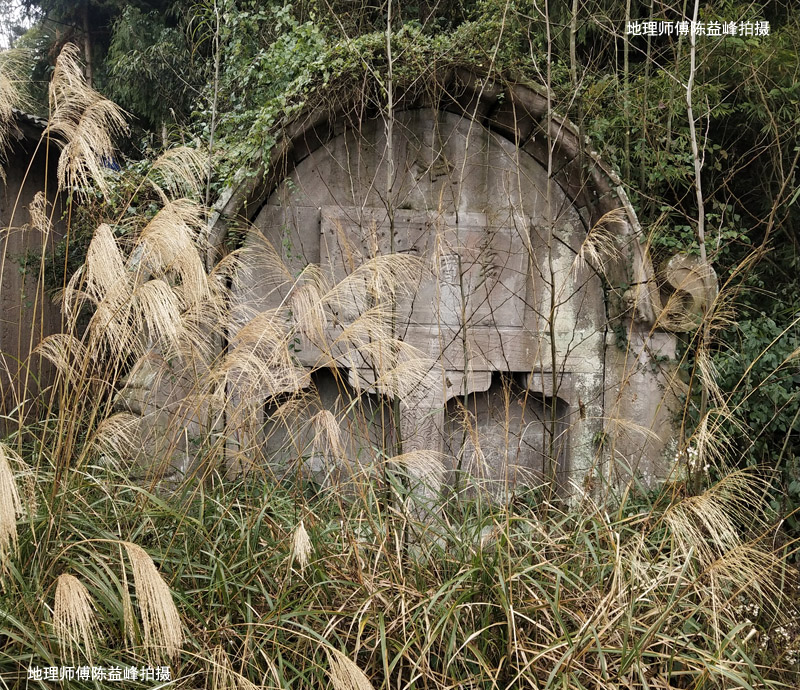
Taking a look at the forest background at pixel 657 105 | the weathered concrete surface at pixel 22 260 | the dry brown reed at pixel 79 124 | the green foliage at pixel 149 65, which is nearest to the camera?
the dry brown reed at pixel 79 124

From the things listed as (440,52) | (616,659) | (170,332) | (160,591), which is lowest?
(616,659)

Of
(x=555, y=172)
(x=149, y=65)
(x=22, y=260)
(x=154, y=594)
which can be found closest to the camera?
(x=154, y=594)

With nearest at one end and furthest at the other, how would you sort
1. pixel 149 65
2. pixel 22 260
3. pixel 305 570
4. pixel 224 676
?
pixel 224 676, pixel 305 570, pixel 22 260, pixel 149 65

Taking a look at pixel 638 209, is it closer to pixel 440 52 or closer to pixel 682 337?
pixel 682 337

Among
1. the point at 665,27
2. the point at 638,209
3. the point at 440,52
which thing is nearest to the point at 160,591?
the point at 440,52

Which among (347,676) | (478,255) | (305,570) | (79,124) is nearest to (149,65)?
(478,255)

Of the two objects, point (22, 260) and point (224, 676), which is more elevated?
point (22, 260)

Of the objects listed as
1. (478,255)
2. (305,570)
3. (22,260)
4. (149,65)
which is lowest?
(305,570)

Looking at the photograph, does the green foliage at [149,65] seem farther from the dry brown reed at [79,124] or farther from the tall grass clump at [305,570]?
the tall grass clump at [305,570]

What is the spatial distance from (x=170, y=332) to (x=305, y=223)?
7.97 feet

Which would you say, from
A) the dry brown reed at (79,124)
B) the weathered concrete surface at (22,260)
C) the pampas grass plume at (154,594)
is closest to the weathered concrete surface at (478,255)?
the dry brown reed at (79,124)

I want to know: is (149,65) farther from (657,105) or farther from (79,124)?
(79,124)

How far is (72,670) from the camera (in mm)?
2020

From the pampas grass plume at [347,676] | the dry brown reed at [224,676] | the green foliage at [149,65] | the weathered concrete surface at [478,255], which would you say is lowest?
the dry brown reed at [224,676]
